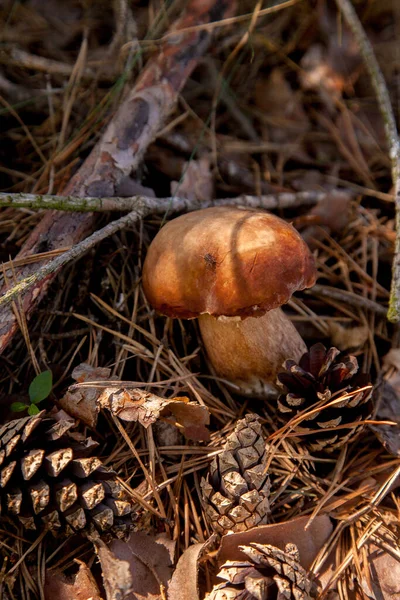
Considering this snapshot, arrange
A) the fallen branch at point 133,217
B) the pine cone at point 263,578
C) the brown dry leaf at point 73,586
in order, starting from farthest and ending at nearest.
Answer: the fallen branch at point 133,217
the brown dry leaf at point 73,586
the pine cone at point 263,578

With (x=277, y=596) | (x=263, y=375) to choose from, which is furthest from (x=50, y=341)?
(x=277, y=596)

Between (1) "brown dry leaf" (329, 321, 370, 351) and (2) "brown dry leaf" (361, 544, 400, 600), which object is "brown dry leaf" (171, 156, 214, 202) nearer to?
(1) "brown dry leaf" (329, 321, 370, 351)

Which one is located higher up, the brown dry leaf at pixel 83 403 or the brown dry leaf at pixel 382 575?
the brown dry leaf at pixel 83 403

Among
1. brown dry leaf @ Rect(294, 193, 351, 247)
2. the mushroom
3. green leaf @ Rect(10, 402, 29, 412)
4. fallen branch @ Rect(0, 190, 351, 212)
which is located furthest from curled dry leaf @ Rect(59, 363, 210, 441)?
brown dry leaf @ Rect(294, 193, 351, 247)

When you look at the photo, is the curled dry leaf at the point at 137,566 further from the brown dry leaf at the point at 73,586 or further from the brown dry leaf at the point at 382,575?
the brown dry leaf at the point at 382,575

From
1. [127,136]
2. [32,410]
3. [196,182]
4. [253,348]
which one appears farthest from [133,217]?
[32,410]

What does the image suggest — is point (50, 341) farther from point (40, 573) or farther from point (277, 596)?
Result: point (277, 596)

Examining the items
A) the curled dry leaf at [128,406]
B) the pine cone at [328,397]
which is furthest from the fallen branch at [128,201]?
the pine cone at [328,397]
